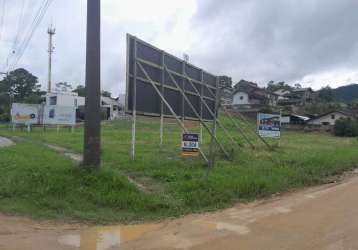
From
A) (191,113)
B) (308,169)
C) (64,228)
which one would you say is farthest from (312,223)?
(191,113)

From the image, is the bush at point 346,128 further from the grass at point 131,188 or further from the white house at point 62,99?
the grass at point 131,188

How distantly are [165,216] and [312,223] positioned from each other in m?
2.65

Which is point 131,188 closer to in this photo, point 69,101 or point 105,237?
point 105,237

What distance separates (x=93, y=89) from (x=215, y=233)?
448cm

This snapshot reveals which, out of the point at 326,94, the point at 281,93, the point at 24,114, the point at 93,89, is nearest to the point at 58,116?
the point at 24,114

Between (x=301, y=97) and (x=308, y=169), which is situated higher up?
(x=301, y=97)

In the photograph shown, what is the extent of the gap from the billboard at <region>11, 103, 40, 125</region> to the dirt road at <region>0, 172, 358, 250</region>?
32.7 meters

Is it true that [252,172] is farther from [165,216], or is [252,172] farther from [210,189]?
[165,216]

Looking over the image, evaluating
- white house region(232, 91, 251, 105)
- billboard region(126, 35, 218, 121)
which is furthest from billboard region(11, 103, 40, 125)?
white house region(232, 91, 251, 105)

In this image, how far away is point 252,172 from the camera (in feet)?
40.6

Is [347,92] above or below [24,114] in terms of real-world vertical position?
above

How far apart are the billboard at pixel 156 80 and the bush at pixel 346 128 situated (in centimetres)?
3957

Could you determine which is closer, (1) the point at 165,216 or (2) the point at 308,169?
(1) the point at 165,216

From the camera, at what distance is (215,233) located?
6.73 metres
